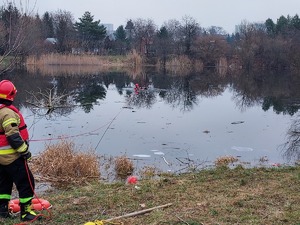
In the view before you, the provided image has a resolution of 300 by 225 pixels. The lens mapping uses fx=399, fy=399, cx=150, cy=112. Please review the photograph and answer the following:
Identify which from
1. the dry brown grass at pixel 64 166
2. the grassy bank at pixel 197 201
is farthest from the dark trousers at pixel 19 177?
the dry brown grass at pixel 64 166

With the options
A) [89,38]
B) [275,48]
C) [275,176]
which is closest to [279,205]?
[275,176]

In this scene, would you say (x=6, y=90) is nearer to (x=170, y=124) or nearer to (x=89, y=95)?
(x=170, y=124)

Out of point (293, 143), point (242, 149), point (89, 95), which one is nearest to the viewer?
point (242, 149)

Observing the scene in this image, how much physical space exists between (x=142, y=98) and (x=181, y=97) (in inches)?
94.3

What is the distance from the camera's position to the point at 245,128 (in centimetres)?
1456

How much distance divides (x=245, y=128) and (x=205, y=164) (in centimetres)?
562

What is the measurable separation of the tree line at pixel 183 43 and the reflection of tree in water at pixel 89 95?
18286 mm

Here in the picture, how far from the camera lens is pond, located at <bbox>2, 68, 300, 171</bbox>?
1061cm

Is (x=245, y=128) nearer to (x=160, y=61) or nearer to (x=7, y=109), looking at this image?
(x=7, y=109)

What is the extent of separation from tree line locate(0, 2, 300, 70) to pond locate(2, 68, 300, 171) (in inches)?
949

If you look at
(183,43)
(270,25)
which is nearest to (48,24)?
(183,43)

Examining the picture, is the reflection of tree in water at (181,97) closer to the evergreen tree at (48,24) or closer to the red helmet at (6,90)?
the red helmet at (6,90)

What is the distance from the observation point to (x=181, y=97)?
23.0 metres

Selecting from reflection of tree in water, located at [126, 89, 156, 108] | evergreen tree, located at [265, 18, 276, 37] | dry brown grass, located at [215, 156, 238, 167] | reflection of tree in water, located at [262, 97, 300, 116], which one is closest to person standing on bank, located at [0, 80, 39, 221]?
dry brown grass, located at [215, 156, 238, 167]
